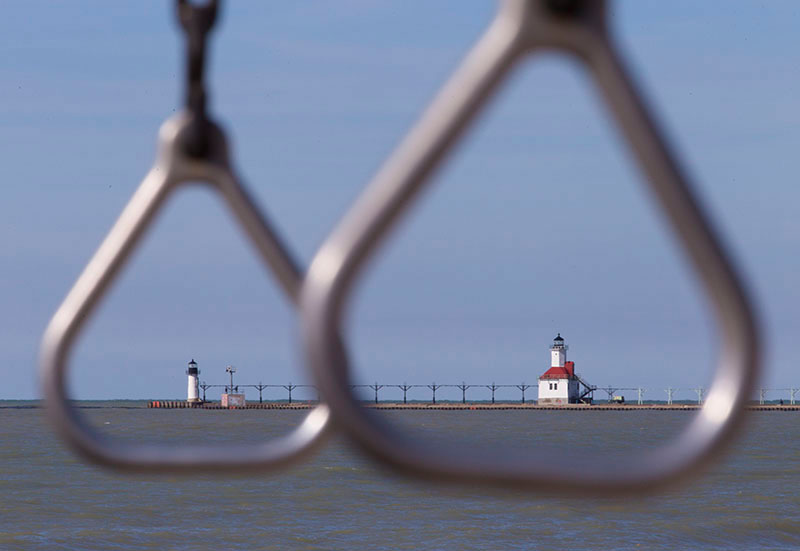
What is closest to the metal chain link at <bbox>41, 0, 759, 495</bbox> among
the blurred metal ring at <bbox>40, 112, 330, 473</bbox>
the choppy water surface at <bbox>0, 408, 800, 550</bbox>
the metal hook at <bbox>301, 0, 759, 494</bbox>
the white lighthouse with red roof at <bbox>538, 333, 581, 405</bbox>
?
the metal hook at <bbox>301, 0, 759, 494</bbox>

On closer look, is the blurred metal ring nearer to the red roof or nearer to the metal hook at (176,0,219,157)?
the metal hook at (176,0,219,157)

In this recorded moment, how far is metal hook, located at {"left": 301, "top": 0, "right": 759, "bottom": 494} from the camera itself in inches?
38.5

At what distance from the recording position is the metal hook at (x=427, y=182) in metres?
0.98

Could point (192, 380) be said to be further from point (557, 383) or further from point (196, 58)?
point (196, 58)

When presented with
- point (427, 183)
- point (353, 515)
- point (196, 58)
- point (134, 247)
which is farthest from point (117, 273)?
point (353, 515)

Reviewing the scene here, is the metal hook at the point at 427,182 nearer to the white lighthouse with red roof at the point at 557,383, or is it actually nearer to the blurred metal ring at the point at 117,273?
the blurred metal ring at the point at 117,273

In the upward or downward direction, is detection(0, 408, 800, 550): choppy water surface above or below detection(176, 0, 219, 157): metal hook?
below

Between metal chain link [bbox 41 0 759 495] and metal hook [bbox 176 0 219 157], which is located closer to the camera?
metal chain link [bbox 41 0 759 495]

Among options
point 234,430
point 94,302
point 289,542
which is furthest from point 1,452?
point 94,302

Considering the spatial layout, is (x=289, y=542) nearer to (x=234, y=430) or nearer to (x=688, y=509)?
(x=688, y=509)

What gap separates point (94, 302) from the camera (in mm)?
1704

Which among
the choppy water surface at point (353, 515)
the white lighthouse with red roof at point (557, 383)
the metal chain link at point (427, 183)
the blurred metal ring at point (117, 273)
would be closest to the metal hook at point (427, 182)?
the metal chain link at point (427, 183)

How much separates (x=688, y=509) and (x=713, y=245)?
46919 millimetres

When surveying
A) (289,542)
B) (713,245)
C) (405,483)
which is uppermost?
(713,245)
